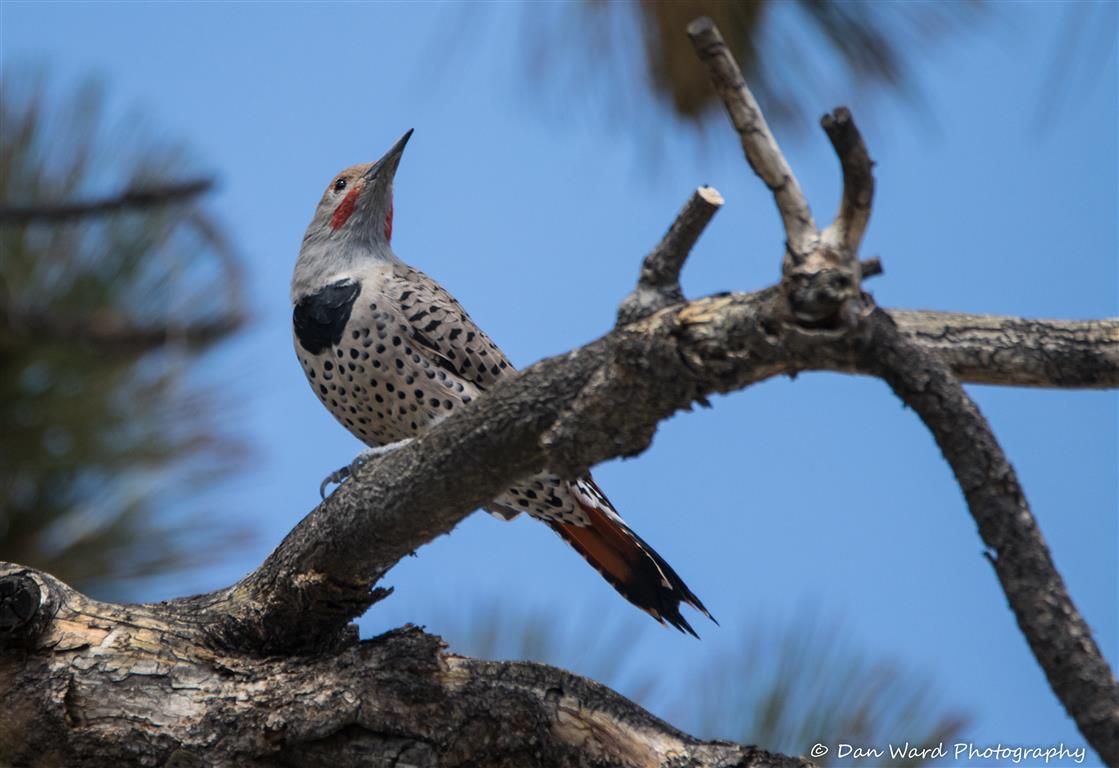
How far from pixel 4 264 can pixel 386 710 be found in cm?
210

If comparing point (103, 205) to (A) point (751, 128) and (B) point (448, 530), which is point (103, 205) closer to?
(B) point (448, 530)

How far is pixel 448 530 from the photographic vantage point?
2822 mm

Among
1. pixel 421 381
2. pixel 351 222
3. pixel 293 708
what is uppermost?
pixel 351 222

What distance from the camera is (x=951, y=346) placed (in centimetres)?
263

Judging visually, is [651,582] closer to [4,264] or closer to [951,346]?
[951,346]

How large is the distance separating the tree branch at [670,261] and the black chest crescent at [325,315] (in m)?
1.69

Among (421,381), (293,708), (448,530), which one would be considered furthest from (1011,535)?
(421,381)

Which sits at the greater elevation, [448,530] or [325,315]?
[325,315]

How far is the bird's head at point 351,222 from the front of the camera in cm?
426

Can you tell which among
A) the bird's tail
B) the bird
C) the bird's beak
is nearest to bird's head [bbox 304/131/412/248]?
the bird's beak

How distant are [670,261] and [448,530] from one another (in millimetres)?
892

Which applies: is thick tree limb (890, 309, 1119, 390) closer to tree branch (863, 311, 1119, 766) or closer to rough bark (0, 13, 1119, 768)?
rough bark (0, 13, 1119, 768)

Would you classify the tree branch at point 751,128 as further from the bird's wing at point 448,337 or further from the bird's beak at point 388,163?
the bird's beak at point 388,163

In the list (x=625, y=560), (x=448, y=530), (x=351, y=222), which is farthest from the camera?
(x=351, y=222)
